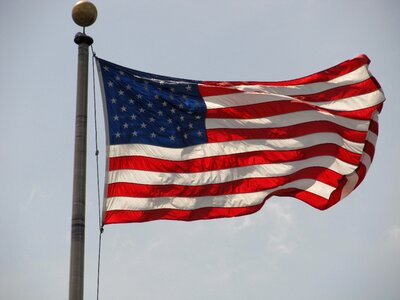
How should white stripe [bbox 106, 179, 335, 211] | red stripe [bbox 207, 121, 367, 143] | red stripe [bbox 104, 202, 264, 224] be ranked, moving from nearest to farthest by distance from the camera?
1. red stripe [bbox 104, 202, 264, 224]
2. white stripe [bbox 106, 179, 335, 211]
3. red stripe [bbox 207, 121, 367, 143]

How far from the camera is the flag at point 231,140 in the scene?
559 inches

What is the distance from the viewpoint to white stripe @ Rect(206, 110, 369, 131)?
15680mm

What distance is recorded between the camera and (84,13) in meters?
12.5

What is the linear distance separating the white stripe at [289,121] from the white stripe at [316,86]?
2.15 ft

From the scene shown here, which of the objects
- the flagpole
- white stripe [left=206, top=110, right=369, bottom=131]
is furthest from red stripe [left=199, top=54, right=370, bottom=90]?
the flagpole

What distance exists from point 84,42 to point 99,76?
1.83m

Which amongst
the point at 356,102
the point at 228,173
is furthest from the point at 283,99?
the point at 228,173

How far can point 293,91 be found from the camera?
16.3 meters

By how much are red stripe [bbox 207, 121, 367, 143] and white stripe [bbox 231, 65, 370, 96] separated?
37.7 inches

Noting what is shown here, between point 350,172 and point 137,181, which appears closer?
point 137,181

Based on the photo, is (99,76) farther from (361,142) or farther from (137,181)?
(361,142)

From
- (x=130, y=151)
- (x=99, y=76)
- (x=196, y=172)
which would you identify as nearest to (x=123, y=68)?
(x=99, y=76)

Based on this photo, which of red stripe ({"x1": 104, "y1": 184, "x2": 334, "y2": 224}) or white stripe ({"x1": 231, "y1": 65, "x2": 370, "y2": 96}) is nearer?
red stripe ({"x1": 104, "y1": 184, "x2": 334, "y2": 224})

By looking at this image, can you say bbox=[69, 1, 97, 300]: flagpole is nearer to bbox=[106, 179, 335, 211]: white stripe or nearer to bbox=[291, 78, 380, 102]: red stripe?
bbox=[106, 179, 335, 211]: white stripe
